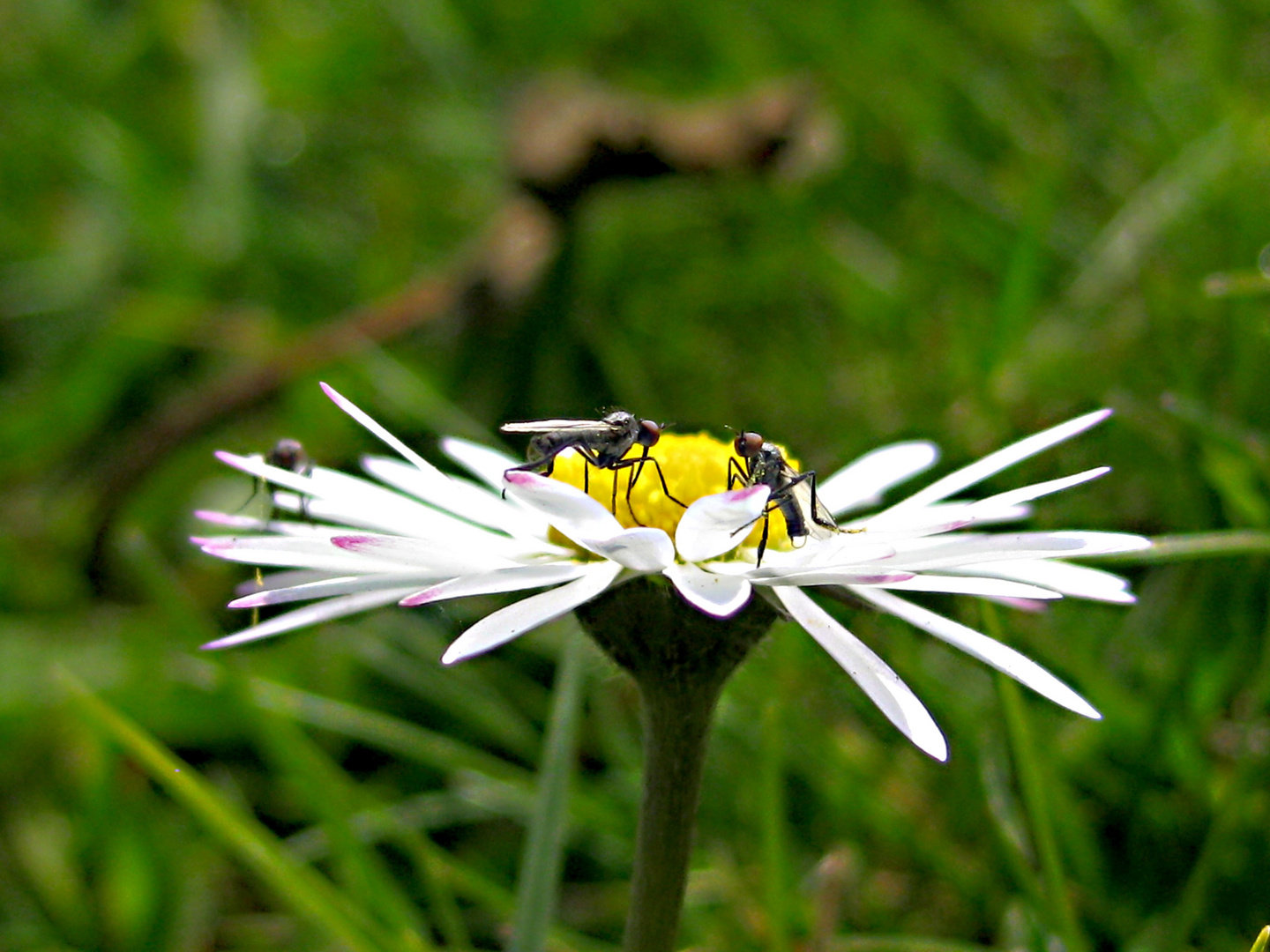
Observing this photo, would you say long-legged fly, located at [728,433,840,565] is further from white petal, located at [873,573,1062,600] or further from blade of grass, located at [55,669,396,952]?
blade of grass, located at [55,669,396,952]

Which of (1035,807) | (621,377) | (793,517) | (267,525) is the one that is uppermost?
(621,377)

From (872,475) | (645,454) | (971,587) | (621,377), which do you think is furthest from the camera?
(621,377)

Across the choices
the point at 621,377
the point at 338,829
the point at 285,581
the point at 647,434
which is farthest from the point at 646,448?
the point at 621,377

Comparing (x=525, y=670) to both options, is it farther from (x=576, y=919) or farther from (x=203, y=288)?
(x=203, y=288)

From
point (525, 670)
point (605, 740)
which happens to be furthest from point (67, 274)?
point (605, 740)

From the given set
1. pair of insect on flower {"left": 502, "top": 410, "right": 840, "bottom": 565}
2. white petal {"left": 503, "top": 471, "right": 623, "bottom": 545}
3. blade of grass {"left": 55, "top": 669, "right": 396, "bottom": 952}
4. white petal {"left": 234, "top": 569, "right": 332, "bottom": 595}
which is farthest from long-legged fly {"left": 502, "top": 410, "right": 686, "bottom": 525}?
blade of grass {"left": 55, "top": 669, "right": 396, "bottom": 952}

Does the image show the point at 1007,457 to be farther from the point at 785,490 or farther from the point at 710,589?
the point at 710,589
